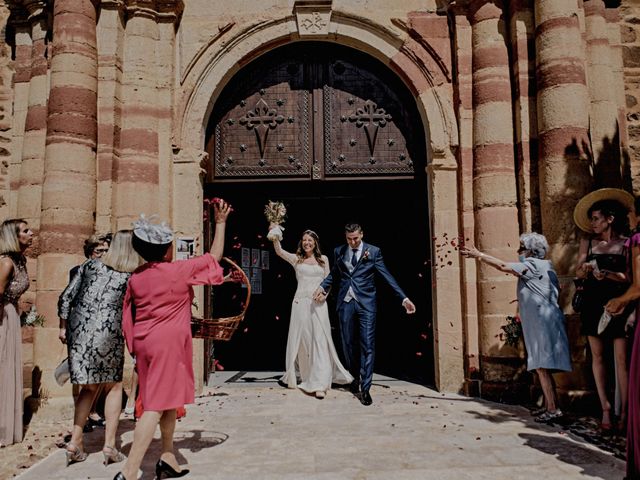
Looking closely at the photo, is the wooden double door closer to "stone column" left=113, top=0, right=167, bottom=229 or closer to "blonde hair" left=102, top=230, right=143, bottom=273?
"stone column" left=113, top=0, right=167, bottom=229

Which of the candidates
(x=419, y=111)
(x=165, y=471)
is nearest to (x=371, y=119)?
(x=419, y=111)

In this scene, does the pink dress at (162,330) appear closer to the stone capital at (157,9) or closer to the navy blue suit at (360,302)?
the navy blue suit at (360,302)

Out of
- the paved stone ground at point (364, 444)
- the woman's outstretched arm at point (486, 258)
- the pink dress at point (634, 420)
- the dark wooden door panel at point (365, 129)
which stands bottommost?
the paved stone ground at point (364, 444)

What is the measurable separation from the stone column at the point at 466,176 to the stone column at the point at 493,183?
88 millimetres

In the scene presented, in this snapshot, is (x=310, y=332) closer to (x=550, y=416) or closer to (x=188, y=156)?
(x=188, y=156)

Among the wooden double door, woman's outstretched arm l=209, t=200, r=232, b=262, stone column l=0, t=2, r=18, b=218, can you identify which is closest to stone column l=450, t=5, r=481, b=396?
the wooden double door

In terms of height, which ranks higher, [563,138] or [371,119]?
[371,119]

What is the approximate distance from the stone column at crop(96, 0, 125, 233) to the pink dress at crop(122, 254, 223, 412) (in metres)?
3.14

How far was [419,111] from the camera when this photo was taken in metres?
6.88

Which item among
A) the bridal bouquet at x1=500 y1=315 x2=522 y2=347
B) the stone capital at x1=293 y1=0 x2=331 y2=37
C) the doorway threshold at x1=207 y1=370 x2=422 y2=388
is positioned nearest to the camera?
the bridal bouquet at x1=500 y1=315 x2=522 y2=347

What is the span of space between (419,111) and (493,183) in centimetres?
148

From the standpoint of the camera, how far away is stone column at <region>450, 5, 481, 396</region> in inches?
241

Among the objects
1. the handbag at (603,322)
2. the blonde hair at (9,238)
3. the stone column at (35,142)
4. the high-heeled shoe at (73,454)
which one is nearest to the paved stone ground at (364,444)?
the high-heeled shoe at (73,454)

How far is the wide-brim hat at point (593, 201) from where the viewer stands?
4969 millimetres
